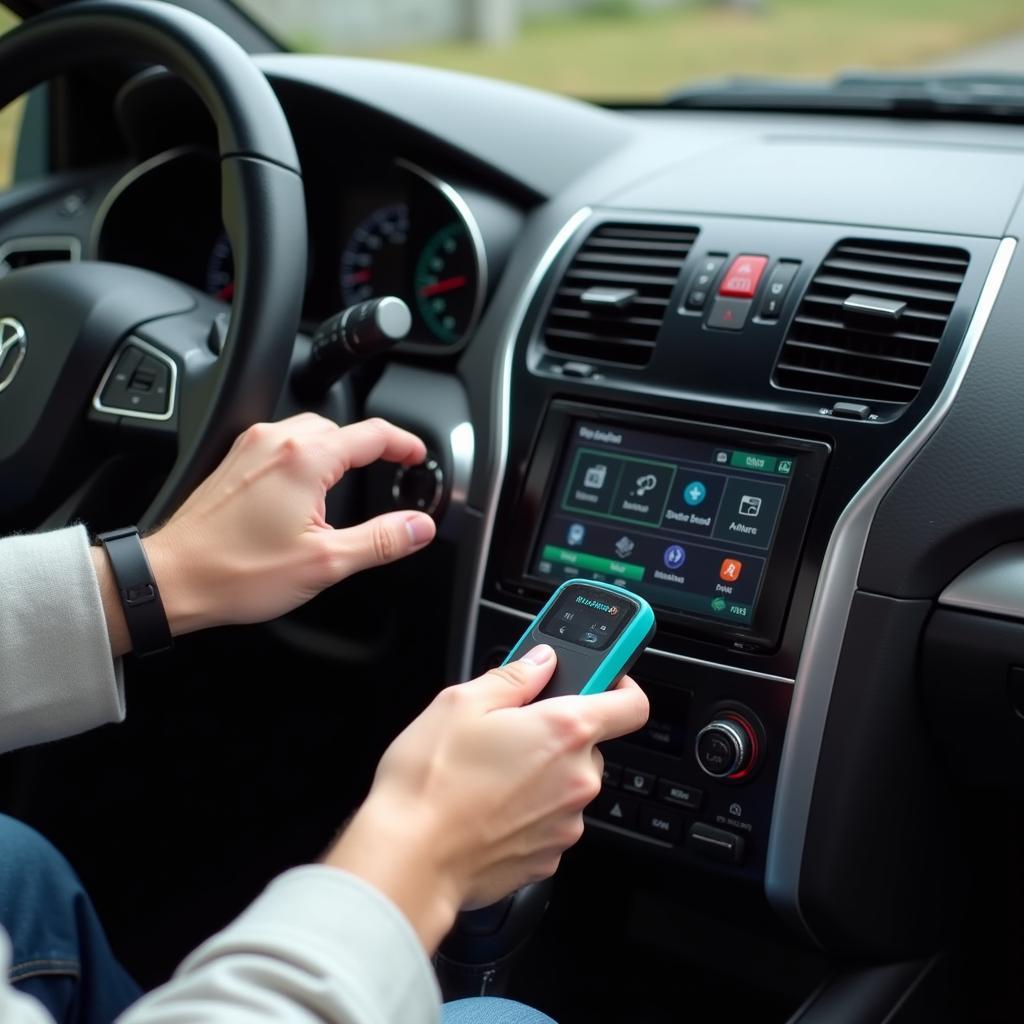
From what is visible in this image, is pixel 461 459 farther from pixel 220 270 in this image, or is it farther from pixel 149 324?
pixel 220 270

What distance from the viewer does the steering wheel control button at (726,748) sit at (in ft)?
3.84

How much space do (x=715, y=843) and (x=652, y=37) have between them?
1.50 m

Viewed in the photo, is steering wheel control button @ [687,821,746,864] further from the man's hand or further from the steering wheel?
the steering wheel

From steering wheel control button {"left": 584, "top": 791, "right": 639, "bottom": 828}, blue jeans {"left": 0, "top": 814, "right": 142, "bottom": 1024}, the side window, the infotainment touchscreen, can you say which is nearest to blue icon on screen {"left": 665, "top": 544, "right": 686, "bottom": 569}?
the infotainment touchscreen

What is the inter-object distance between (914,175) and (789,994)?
0.95 meters

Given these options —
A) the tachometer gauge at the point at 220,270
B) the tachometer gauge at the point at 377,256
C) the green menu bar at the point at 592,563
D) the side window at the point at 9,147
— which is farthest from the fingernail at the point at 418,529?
the side window at the point at 9,147

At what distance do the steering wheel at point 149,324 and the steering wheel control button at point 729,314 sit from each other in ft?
1.37

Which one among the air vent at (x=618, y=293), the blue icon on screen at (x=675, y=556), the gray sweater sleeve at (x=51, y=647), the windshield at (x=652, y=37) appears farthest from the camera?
the windshield at (x=652, y=37)

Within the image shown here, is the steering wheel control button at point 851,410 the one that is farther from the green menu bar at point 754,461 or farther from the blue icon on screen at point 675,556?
the blue icon on screen at point 675,556

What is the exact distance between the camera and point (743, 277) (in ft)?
4.26

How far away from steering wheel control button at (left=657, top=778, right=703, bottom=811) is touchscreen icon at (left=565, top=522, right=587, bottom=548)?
9.7 inches

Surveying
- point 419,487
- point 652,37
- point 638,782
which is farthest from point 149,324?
point 652,37

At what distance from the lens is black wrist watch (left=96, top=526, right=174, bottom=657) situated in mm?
1026

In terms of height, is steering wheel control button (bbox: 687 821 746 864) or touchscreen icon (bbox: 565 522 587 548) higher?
touchscreen icon (bbox: 565 522 587 548)
